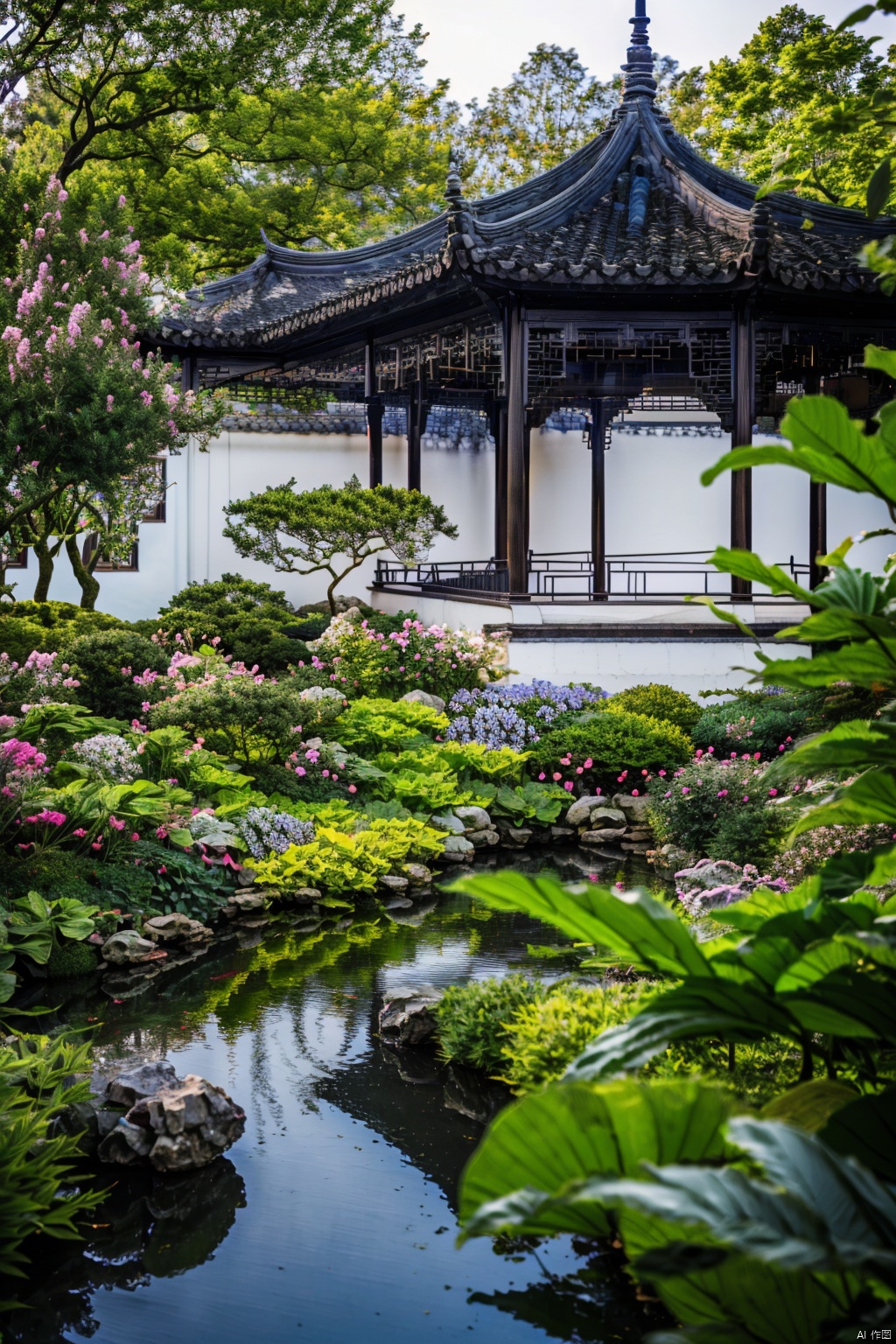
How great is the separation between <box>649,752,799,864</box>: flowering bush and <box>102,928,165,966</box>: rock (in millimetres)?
3254

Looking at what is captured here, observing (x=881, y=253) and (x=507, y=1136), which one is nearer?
(x=507, y=1136)

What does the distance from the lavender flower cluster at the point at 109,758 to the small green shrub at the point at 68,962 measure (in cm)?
158

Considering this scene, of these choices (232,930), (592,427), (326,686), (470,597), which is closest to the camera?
(232,930)

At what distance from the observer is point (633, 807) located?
9.19 metres

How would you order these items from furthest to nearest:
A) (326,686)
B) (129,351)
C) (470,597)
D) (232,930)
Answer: (470,597), (326,686), (129,351), (232,930)

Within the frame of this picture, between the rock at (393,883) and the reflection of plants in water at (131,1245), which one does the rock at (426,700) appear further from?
the reflection of plants in water at (131,1245)

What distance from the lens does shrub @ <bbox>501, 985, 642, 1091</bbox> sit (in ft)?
13.0

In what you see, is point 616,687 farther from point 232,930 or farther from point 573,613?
point 232,930

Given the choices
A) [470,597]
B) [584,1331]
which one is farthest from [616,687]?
[584,1331]

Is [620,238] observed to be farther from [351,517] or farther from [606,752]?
[606,752]

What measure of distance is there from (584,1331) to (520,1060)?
1.14 metres

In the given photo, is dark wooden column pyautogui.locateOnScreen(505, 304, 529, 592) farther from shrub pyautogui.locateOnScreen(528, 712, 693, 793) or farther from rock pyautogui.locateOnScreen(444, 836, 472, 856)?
rock pyautogui.locateOnScreen(444, 836, 472, 856)

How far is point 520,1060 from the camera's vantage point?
4102 millimetres

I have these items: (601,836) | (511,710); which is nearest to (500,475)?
(511,710)
